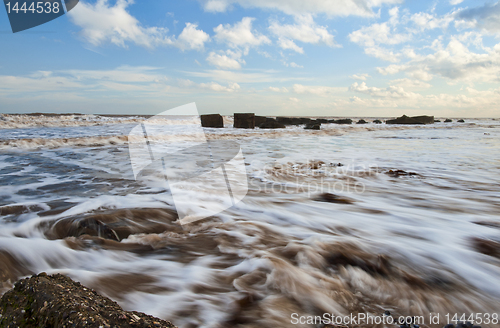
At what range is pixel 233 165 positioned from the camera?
15.0 feet

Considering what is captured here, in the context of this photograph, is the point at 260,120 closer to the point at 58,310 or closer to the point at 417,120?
the point at 417,120

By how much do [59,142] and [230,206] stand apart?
6947mm

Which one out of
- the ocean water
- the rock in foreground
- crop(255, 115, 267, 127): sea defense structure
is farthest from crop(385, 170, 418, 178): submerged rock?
crop(255, 115, 267, 127): sea defense structure

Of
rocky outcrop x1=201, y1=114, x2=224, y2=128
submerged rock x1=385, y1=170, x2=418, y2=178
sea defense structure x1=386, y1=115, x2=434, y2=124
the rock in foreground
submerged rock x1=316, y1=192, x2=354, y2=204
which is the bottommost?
submerged rock x1=316, y1=192, x2=354, y2=204

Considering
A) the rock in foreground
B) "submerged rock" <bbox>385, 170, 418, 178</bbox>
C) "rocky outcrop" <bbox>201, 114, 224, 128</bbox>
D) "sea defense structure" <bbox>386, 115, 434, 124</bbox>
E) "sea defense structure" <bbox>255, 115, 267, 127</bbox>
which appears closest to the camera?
the rock in foreground

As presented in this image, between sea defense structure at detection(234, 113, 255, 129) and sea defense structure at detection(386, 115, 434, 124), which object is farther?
sea defense structure at detection(386, 115, 434, 124)

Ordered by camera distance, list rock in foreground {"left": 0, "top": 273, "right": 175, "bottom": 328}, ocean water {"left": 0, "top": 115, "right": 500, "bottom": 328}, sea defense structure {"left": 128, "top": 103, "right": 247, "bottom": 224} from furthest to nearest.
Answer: sea defense structure {"left": 128, "top": 103, "right": 247, "bottom": 224} < ocean water {"left": 0, "top": 115, "right": 500, "bottom": 328} < rock in foreground {"left": 0, "top": 273, "right": 175, "bottom": 328}

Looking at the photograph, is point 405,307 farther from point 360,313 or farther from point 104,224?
point 104,224

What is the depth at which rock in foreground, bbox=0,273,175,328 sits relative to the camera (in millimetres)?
706

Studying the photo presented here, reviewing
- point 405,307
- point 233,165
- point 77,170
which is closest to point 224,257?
point 405,307

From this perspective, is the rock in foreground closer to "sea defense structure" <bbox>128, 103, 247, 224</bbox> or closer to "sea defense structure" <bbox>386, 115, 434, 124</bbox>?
"sea defense structure" <bbox>128, 103, 247, 224</bbox>

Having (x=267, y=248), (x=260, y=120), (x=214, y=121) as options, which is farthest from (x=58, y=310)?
(x=260, y=120)

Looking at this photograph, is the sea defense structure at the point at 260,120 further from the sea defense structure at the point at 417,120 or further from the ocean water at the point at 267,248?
the sea defense structure at the point at 417,120

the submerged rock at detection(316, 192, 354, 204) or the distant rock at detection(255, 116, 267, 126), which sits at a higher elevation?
the distant rock at detection(255, 116, 267, 126)
